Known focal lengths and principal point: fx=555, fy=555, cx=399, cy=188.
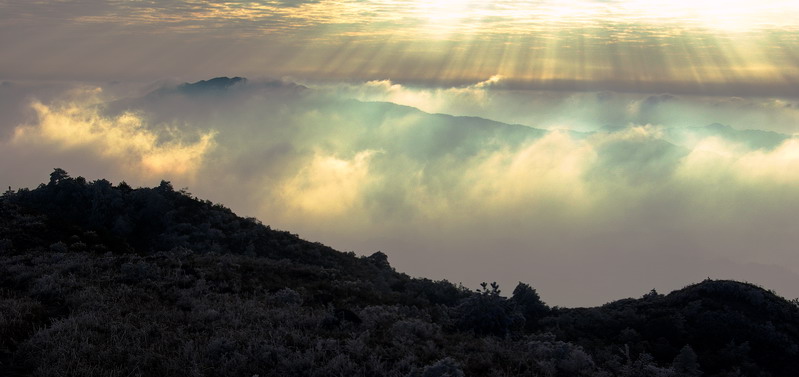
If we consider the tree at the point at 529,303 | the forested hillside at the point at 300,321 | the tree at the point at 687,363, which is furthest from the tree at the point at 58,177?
the tree at the point at 687,363

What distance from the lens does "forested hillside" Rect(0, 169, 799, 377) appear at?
1111cm

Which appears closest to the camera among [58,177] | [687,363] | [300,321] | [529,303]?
[300,321]

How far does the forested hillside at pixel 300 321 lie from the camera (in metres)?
11.1

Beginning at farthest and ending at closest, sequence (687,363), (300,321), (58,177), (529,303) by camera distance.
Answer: (58,177)
(529,303)
(687,363)
(300,321)

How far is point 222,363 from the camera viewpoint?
10.9 meters

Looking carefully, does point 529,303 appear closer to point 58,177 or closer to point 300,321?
point 300,321

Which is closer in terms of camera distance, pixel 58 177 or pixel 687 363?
pixel 687 363

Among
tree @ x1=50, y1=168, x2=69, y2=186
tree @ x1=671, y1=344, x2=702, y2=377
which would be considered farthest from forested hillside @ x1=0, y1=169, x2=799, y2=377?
tree @ x1=50, y1=168, x2=69, y2=186

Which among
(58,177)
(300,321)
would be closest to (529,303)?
(300,321)

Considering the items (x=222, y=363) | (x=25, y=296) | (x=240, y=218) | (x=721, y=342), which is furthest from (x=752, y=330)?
(x=240, y=218)

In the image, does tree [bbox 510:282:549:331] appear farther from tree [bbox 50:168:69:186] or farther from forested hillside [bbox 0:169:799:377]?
tree [bbox 50:168:69:186]

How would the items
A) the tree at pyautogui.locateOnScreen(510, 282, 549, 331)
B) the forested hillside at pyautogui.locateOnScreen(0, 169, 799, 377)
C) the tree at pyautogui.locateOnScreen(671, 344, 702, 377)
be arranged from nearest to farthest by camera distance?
1. the forested hillside at pyautogui.locateOnScreen(0, 169, 799, 377)
2. the tree at pyautogui.locateOnScreen(671, 344, 702, 377)
3. the tree at pyautogui.locateOnScreen(510, 282, 549, 331)

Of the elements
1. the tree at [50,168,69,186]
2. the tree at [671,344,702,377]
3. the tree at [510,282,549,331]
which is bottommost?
the tree at [510,282,549,331]

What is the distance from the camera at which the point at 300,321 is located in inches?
553
